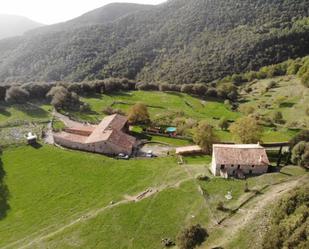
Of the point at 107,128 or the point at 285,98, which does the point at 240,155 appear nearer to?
the point at 107,128

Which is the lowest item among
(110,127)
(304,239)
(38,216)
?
(38,216)

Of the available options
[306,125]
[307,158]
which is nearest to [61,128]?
[307,158]

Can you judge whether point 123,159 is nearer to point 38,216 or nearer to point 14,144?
point 38,216

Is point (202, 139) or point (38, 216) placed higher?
point (202, 139)

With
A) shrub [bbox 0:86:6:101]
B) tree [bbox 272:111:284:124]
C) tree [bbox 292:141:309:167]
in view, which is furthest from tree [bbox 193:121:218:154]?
shrub [bbox 0:86:6:101]

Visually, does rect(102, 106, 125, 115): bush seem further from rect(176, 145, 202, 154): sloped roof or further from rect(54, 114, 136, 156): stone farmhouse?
rect(176, 145, 202, 154): sloped roof

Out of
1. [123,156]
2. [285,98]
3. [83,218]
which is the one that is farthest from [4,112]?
[285,98]
